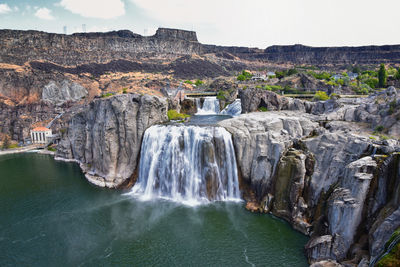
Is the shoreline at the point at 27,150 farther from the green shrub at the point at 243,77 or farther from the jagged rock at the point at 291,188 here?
the green shrub at the point at 243,77

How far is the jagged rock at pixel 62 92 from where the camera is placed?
80250 mm

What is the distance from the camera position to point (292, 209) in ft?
82.3

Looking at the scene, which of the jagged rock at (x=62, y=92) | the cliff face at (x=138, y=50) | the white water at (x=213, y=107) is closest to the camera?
the white water at (x=213, y=107)

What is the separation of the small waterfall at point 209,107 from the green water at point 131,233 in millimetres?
33277

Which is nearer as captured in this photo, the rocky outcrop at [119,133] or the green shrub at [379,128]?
the green shrub at [379,128]

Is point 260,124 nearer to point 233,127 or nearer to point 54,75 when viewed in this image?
point 233,127

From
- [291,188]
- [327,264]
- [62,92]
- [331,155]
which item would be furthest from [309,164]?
[62,92]

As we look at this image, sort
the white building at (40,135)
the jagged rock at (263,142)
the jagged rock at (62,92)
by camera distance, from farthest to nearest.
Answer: the jagged rock at (62,92), the white building at (40,135), the jagged rock at (263,142)

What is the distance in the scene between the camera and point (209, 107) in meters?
62.4

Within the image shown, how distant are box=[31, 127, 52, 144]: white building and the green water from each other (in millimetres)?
28949

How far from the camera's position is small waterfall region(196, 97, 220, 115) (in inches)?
2424

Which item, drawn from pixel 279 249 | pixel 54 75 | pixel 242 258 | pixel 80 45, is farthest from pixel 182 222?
pixel 80 45

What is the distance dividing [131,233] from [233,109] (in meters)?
39.5

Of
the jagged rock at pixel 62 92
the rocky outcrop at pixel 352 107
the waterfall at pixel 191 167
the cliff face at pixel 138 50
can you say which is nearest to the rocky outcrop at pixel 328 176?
the rocky outcrop at pixel 352 107
